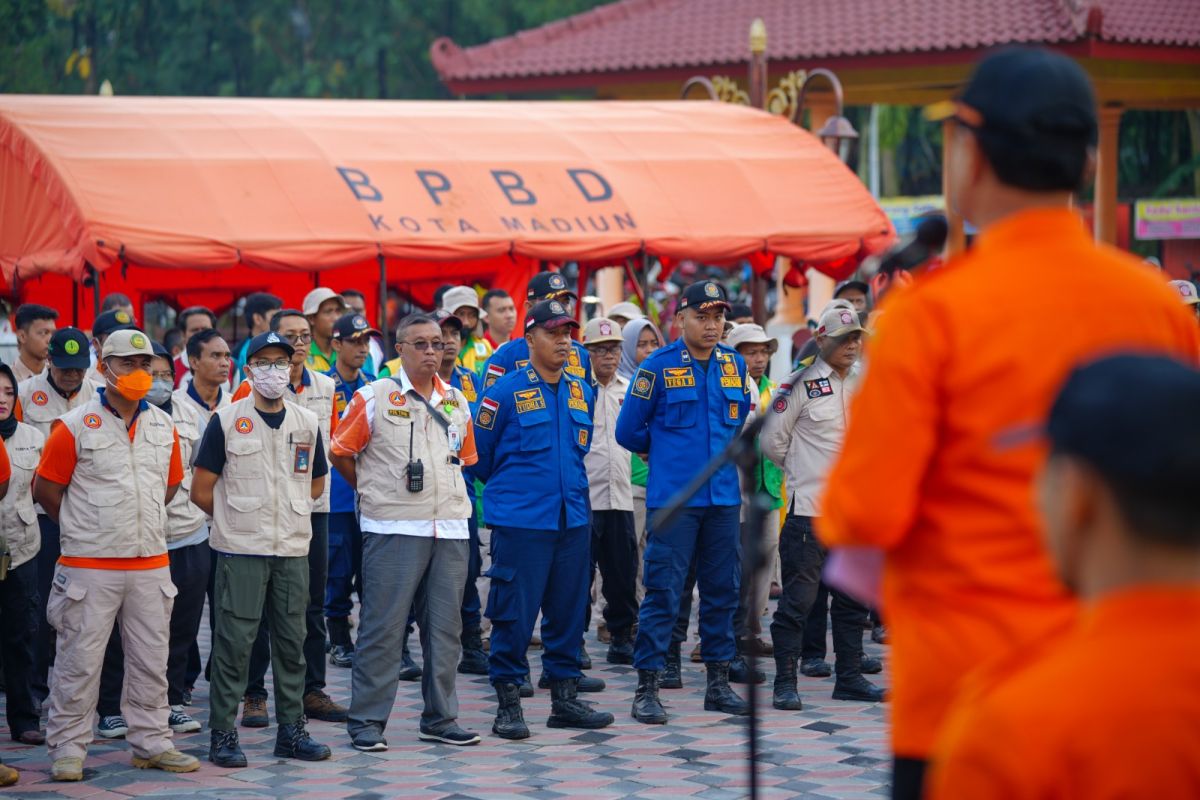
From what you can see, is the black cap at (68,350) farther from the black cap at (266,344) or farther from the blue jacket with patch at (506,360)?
the blue jacket with patch at (506,360)

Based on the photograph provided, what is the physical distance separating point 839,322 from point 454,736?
9.48 feet

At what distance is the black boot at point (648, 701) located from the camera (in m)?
8.17

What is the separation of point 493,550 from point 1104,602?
20.2 ft

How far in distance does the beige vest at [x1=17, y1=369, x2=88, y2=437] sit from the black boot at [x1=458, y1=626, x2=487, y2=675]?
257 cm

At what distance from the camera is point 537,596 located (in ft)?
26.1

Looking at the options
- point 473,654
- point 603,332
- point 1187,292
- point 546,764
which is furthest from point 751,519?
point 1187,292

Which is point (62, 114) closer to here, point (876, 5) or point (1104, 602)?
point (876, 5)

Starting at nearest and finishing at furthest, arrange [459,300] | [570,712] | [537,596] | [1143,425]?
[1143,425]
[537,596]
[570,712]
[459,300]

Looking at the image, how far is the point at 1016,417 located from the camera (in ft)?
8.80

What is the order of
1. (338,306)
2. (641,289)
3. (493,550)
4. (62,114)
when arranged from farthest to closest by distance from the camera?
(641,289) → (62,114) → (338,306) → (493,550)

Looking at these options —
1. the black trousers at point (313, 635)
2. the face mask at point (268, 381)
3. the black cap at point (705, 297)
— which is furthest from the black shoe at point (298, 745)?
the black cap at point (705, 297)

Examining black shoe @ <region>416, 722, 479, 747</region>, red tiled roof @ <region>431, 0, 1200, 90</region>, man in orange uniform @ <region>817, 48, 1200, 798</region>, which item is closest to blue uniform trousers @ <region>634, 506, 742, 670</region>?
black shoe @ <region>416, 722, 479, 747</region>

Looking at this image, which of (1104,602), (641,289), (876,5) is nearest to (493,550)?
(1104,602)

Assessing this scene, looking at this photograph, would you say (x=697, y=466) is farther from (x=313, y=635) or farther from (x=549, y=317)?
(x=313, y=635)
